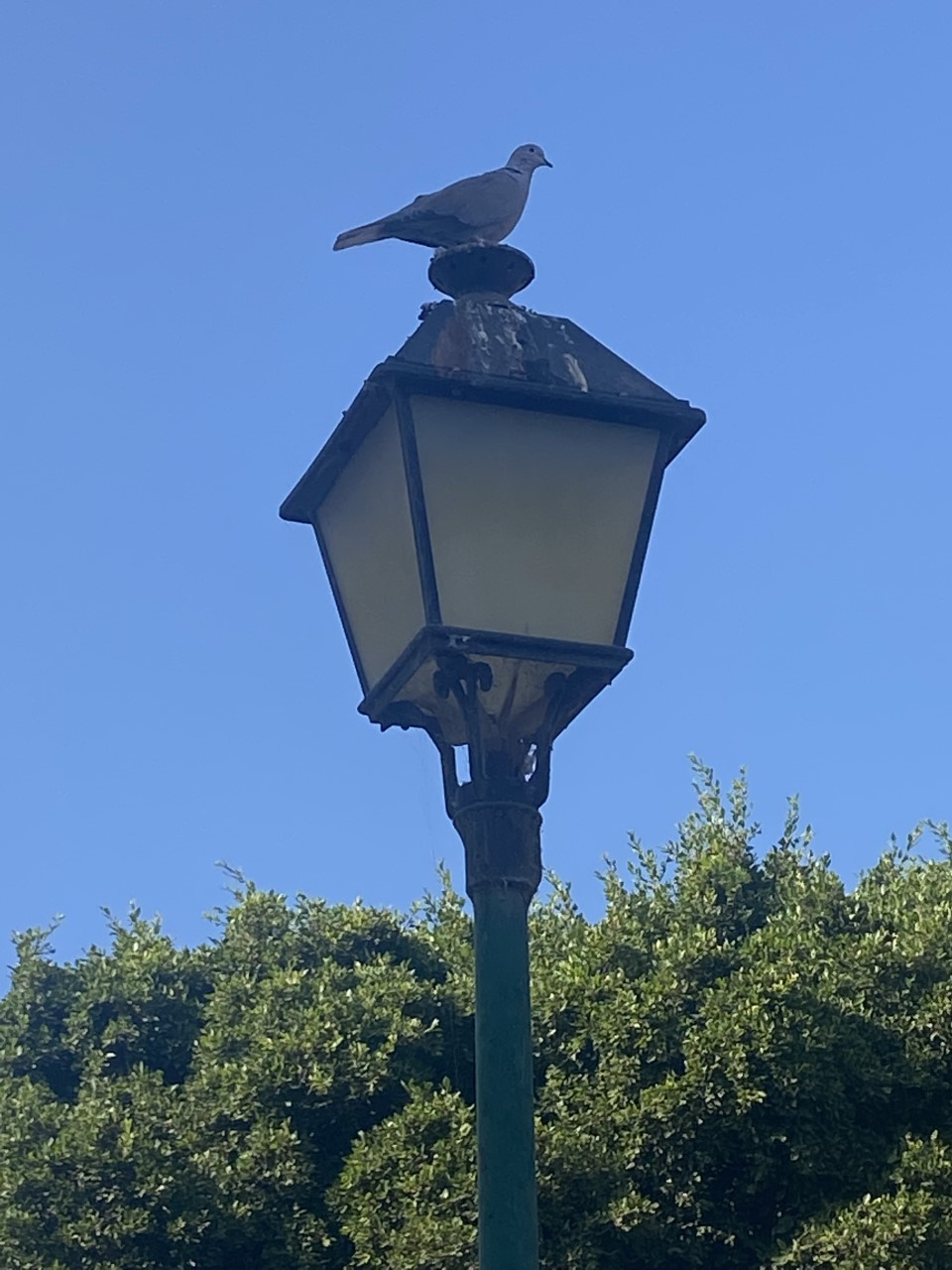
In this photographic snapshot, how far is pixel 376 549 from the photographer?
4.13 meters

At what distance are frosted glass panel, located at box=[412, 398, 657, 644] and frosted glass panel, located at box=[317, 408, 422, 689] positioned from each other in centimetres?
8

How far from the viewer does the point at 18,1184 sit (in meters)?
12.7

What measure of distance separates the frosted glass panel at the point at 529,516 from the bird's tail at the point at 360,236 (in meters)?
0.89

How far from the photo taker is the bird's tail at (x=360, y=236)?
4703mm

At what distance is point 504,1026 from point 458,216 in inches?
75.4

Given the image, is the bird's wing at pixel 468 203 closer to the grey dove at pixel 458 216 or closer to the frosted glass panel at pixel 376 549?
the grey dove at pixel 458 216

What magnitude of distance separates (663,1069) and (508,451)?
9243 mm

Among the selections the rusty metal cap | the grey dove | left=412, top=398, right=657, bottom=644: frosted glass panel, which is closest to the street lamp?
left=412, top=398, right=657, bottom=644: frosted glass panel

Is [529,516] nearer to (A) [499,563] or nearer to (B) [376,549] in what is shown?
(A) [499,563]

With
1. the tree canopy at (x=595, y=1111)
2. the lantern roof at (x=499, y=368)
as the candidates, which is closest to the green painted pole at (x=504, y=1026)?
the lantern roof at (x=499, y=368)

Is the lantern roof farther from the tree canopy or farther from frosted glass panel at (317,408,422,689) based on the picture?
the tree canopy

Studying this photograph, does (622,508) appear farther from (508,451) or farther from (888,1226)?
(888,1226)

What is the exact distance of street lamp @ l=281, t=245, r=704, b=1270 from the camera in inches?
151

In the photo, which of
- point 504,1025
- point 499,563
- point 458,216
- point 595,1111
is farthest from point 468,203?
point 595,1111
